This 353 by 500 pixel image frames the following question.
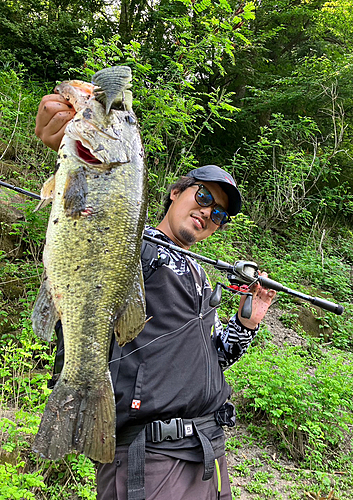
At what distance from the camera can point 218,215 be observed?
2404mm

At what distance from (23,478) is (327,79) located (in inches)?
409

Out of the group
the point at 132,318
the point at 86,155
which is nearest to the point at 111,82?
the point at 86,155

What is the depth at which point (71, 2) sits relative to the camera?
958 centimetres

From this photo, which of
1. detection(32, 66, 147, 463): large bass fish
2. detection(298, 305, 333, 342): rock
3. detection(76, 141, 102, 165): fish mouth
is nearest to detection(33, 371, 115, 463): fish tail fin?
detection(32, 66, 147, 463): large bass fish

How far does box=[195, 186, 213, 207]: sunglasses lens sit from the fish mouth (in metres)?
1.06

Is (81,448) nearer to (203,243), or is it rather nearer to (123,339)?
(123,339)

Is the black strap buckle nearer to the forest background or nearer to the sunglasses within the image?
the sunglasses

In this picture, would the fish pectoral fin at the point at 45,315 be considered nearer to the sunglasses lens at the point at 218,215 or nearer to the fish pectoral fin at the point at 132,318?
the fish pectoral fin at the point at 132,318

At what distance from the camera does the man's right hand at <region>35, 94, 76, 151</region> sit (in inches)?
58.6

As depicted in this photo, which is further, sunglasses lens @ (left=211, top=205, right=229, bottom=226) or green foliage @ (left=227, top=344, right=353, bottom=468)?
green foliage @ (left=227, top=344, right=353, bottom=468)

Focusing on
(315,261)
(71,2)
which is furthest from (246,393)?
(71,2)

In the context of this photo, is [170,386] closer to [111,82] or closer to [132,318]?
[132,318]

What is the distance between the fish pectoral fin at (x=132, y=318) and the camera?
1421 mm

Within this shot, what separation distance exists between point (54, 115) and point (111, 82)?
34cm
